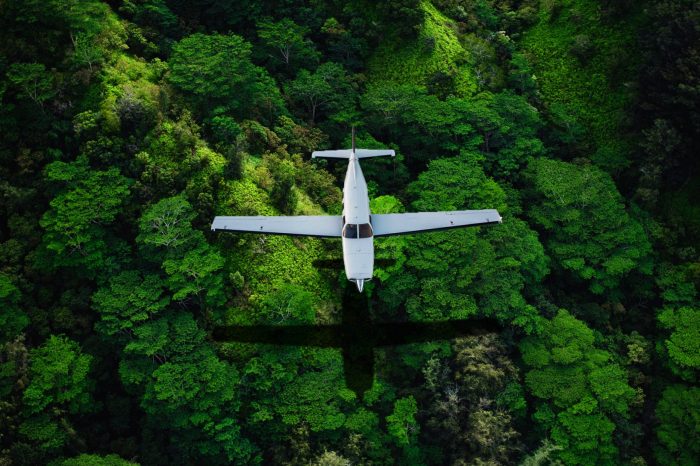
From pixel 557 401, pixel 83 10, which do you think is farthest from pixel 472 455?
pixel 83 10

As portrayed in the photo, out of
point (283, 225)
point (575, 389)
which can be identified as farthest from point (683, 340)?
point (283, 225)

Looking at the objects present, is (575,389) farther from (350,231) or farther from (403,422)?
(350,231)

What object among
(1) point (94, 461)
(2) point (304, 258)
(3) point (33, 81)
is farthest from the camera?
(3) point (33, 81)

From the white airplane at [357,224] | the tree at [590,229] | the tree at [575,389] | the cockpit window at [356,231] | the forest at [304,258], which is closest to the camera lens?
the white airplane at [357,224]

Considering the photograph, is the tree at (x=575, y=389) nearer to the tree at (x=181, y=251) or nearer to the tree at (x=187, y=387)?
the tree at (x=187, y=387)

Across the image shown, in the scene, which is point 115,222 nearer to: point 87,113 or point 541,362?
point 87,113

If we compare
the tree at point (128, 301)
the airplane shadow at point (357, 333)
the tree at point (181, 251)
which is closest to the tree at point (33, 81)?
the tree at point (181, 251)

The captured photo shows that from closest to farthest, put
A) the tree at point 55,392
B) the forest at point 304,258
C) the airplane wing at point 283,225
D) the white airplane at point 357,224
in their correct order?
the tree at point 55,392 < the white airplane at point 357,224 < the airplane wing at point 283,225 < the forest at point 304,258

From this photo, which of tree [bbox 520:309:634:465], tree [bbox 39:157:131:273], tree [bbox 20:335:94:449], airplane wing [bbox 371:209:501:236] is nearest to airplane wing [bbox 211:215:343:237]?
airplane wing [bbox 371:209:501:236]
